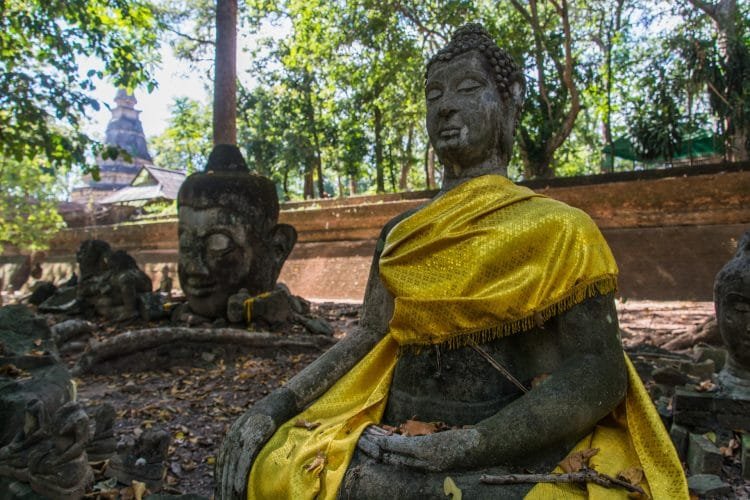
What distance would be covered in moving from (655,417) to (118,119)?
4994 centimetres

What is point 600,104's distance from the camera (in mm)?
15570

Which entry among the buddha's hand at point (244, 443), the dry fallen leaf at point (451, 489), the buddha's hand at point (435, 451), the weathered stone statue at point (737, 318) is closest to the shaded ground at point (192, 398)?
the buddha's hand at point (244, 443)

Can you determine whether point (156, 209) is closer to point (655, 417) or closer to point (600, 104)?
point (600, 104)

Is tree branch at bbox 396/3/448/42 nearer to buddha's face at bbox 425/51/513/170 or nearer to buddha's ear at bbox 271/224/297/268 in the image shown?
buddha's ear at bbox 271/224/297/268

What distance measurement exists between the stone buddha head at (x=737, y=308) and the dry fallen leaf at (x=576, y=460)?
233 centimetres

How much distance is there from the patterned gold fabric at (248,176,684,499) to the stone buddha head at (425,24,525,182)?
0.65ft

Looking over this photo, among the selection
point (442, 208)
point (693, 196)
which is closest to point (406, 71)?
point (693, 196)

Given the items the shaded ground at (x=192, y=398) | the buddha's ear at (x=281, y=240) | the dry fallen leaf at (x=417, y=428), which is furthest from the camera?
the buddha's ear at (x=281, y=240)

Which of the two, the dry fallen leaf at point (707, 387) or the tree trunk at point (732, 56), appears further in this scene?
the tree trunk at point (732, 56)

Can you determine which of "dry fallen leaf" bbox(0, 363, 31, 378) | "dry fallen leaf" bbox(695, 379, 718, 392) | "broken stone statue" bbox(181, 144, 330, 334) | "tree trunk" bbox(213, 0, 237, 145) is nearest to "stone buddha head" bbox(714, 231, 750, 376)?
"dry fallen leaf" bbox(695, 379, 718, 392)

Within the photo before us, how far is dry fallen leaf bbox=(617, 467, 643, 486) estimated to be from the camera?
4.45 feet

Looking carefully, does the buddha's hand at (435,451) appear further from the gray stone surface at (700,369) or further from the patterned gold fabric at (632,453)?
the gray stone surface at (700,369)

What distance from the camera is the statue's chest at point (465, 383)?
1.61m

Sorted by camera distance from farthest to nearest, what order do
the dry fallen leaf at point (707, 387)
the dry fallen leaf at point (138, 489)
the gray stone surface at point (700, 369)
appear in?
the gray stone surface at point (700, 369)
the dry fallen leaf at point (707, 387)
the dry fallen leaf at point (138, 489)
